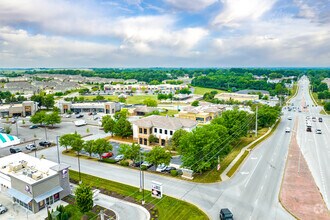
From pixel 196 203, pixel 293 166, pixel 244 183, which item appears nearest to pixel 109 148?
pixel 196 203

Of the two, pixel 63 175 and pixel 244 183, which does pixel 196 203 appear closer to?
pixel 244 183

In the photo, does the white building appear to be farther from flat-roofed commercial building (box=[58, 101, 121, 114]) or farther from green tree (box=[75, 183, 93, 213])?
flat-roofed commercial building (box=[58, 101, 121, 114])

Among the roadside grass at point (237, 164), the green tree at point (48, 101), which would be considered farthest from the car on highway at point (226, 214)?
the green tree at point (48, 101)

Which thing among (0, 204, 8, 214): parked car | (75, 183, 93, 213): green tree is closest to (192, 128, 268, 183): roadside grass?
(75, 183, 93, 213): green tree

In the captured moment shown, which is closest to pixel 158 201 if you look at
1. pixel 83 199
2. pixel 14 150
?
pixel 83 199

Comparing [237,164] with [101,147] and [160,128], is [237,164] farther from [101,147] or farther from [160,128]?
[101,147]

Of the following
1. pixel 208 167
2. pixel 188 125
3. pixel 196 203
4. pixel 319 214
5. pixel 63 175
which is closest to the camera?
pixel 319 214

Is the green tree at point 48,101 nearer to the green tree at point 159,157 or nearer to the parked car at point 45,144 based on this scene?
the parked car at point 45,144
